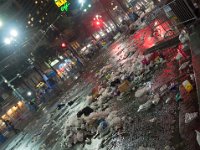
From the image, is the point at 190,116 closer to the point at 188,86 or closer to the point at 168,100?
the point at 188,86

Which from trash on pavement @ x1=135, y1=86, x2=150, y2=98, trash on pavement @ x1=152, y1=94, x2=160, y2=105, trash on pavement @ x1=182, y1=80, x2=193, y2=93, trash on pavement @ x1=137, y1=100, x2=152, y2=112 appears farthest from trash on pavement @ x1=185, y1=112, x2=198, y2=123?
trash on pavement @ x1=135, y1=86, x2=150, y2=98

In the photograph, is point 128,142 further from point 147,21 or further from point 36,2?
point 36,2

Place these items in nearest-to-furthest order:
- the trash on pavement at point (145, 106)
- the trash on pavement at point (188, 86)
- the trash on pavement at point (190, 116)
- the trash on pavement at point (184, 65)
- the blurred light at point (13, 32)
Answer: the trash on pavement at point (190, 116), the trash on pavement at point (188, 86), the trash on pavement at point (145, 106), the trash on pavement at point (184, 65), the blurred light at point (13, 32)

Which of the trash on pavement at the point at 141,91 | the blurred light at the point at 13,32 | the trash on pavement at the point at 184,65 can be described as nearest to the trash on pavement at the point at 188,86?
the trash on pavement at the point at 184,65

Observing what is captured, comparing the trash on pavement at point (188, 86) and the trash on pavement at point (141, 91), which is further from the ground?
the trash on pavement at point (188, 86)

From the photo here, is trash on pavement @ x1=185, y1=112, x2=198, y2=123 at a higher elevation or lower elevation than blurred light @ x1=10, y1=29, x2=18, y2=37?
lower

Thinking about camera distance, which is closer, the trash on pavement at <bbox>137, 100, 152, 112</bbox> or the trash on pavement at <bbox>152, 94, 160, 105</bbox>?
the trash on pavement at <bbox>152, 94, 160, 105</bbox>

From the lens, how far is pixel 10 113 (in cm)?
3912

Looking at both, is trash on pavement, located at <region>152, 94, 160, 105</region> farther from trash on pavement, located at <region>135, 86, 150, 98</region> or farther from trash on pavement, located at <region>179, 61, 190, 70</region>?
trash on pavement, located at <region>179, 61, 190, 70</region>

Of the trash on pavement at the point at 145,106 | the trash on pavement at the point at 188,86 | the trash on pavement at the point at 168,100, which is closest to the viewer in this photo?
the trash on pavement at the point at 188,86

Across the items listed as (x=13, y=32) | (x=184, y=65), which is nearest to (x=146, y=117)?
(x=184, y=65)

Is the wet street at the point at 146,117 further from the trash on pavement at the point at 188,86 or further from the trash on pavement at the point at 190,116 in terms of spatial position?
the trash on pavement at the point at 188,86

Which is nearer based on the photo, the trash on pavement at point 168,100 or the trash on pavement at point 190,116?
the trash on pavement at point 190,116

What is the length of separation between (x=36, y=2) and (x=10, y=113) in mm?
33935
